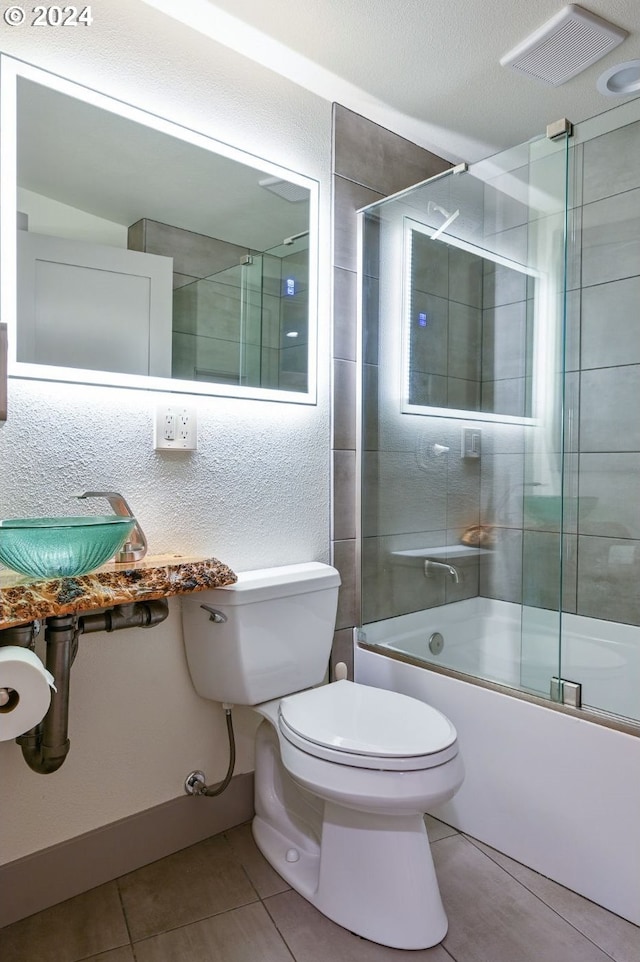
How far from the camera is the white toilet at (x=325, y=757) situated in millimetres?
1345

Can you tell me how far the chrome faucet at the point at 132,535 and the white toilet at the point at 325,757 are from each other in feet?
0.69

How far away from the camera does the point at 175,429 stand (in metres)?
1.67

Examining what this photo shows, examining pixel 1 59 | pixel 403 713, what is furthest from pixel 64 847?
pixel 1 59

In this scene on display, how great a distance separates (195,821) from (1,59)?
1.99 m

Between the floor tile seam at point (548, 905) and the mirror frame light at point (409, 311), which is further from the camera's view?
the mirror frame light at point (409, 311)

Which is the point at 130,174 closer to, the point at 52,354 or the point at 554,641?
the point at 52,354

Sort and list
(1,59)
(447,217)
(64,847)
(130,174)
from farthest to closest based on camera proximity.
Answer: (447,217) → (130,174) → (64,847) → (1,59)

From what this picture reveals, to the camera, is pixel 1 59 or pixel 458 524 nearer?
pixel 1 59

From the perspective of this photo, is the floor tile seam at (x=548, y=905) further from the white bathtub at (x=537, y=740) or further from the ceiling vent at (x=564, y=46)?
the ceiling vent at (x=564, y=46)

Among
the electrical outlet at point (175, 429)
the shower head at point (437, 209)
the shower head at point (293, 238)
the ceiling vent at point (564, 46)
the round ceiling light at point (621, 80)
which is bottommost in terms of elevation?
the electrical outlet at point (175, 429)

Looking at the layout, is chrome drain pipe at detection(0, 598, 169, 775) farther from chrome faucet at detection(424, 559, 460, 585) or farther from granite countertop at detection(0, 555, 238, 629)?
chrome faucet at detection(424, 559, 460, 585)

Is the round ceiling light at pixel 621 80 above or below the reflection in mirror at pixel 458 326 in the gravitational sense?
above

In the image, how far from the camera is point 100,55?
1.57 metres

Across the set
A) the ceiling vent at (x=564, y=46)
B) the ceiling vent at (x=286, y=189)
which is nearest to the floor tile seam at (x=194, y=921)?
the ceiling vent at (x=286, y=189)
